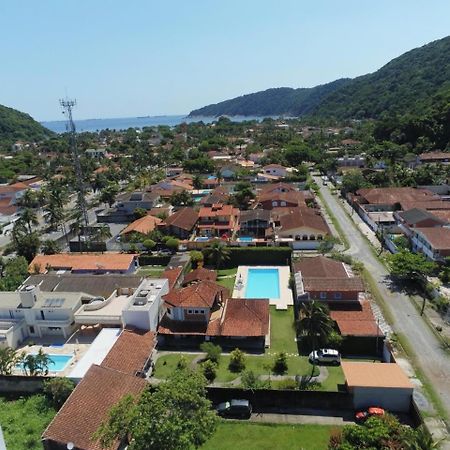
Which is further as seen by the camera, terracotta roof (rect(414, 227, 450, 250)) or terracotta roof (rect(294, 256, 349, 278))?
terracotta roof (rect(414, 227, 450, 250))

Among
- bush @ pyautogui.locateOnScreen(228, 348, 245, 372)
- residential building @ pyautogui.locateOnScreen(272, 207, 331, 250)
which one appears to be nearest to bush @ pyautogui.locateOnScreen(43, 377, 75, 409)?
bush @ pyautogui.locateOnScreen(228, 348, 245, 372)

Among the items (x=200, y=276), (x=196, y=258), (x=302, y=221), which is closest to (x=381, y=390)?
(x=200, y=276)

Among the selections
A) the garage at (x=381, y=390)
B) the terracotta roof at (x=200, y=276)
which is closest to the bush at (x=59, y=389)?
the terracotta roof at (x=200, y=276)

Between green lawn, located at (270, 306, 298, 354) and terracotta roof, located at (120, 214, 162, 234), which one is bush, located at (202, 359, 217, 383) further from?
terracotta roof, located at (120, 214, 162, 234)

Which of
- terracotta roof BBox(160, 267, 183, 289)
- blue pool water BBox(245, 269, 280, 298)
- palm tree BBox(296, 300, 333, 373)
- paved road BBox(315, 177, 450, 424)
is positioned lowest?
blue pool water BBox(245, 269, 280, 298)

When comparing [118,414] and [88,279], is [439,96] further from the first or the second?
[118,414]

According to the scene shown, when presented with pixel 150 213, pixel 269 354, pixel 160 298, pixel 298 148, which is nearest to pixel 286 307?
pixel 269 354
